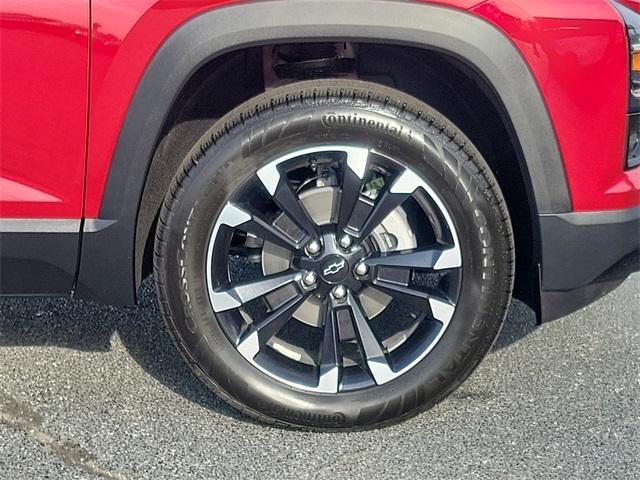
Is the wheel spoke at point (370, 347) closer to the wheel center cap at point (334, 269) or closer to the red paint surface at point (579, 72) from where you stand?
the wheel center cap at point (334, 269)

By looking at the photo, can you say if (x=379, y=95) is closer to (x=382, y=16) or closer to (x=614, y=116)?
(x=382, y=16)

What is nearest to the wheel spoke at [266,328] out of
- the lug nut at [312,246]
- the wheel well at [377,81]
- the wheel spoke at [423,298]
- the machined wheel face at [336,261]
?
the machined wheel face at [336,261]

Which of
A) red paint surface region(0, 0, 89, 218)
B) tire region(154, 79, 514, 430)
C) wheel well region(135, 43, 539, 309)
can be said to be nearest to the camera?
red paint surface region(0, 0, 89, 218)

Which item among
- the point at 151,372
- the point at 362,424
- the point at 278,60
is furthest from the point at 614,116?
the point at 151,372

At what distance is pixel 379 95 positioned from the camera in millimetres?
2398

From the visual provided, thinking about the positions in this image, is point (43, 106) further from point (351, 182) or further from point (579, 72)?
point (579, 72)

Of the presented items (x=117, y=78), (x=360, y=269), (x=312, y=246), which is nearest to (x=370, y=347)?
(x=360, y=269)

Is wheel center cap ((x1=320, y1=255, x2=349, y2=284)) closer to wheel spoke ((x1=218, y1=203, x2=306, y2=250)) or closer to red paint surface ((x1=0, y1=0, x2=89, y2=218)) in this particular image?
wheel spoke ((x1=218, y1=203, x2=306, y2=250))

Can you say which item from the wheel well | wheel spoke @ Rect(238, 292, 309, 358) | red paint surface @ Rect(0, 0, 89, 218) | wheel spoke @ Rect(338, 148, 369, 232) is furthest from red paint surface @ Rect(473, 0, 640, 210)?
red paint surface @ Rect(0, 0, 89, 218)

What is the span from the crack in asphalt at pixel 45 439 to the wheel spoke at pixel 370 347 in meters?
0.75

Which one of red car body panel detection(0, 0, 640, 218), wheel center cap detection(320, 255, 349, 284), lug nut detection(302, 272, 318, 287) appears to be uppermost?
red car body panel detection(0, 0, 640, 218)

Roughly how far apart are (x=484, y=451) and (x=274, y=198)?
92 cm

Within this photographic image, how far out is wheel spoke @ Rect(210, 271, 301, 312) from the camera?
2.55 meters

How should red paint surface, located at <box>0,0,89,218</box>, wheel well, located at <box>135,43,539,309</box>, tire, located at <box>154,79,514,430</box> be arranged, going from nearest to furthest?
red paint surface, located at <box>0,0,89,218</box>, tire, located at <box>154,79,514,430</box>, wheel well, located at <box>135,43,539,309</box>
